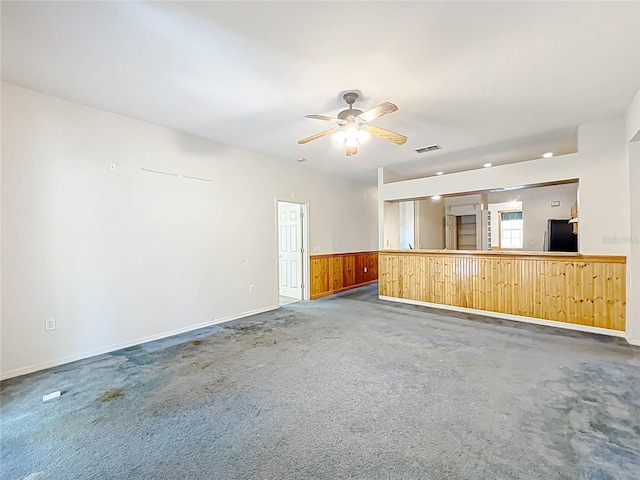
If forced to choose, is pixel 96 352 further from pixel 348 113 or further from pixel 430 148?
pixel 430 148

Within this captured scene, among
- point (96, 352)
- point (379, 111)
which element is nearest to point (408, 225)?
point (379, 111)

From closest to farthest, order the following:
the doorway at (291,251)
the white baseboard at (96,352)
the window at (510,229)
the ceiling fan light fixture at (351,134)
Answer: the white baseboard at (96,352), the ceiling fan light fixture at (351,134), the doorway at (291,251), the window at (510,229)

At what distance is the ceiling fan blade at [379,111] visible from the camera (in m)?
2.58

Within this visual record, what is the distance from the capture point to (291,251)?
6605 millimetres

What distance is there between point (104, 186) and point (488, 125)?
4914mm

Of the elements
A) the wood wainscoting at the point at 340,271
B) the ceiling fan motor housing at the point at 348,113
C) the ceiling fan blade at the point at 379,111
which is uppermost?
the ceiling fan motor housing at the point at 348,113

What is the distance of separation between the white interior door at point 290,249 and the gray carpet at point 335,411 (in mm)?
2769

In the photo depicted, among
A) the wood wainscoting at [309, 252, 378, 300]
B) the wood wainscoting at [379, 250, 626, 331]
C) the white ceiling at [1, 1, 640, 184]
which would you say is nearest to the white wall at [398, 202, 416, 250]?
the wood wainscoting at [309, 252, 378, 300]

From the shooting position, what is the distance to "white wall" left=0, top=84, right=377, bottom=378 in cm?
291

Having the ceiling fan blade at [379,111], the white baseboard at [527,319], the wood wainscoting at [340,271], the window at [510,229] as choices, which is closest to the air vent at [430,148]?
the ceiling fan blade at [379,111]

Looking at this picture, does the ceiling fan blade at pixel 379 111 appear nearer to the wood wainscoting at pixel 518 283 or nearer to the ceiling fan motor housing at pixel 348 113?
the ceiling fan motor housing at pixel 348 113

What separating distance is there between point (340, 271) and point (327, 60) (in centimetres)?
533

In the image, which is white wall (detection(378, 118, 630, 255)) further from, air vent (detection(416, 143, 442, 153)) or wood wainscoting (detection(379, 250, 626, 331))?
air vent (detection(416, 143, 442, 153))

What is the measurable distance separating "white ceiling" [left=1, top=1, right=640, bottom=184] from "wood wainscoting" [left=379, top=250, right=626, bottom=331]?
2.01 metres
